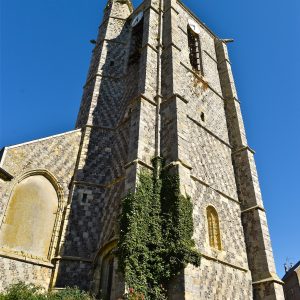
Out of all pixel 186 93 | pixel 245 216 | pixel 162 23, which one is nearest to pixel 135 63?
pixel 162 23

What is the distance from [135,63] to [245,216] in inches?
415

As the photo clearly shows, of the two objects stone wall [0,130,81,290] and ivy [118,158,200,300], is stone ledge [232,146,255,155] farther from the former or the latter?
stone wall [0,130,81,290]

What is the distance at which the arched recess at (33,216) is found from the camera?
11.3m

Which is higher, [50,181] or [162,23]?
[162,23]

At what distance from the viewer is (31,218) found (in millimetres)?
12055

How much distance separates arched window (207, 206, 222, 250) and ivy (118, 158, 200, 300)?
2159 millimetres

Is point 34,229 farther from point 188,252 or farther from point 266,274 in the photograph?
point 266,274

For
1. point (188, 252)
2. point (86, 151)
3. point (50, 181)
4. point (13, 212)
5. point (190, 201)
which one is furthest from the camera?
point (86, 151)

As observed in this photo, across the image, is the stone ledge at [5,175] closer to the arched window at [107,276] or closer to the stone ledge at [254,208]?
the arched window at [107,276]

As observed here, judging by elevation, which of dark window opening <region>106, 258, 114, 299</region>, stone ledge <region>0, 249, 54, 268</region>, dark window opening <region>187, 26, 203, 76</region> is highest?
dark window opening <region>187, 26, 203, 76</region>

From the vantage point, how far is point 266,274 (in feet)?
39.6

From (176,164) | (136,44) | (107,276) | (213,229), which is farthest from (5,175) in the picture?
(136,44)

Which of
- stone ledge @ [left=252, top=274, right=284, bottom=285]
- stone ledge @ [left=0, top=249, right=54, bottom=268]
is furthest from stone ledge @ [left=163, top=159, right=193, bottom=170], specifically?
stone ledge @ [left=0, top=249, right=54, bottom=268]

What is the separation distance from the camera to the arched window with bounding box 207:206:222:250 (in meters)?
11.8
